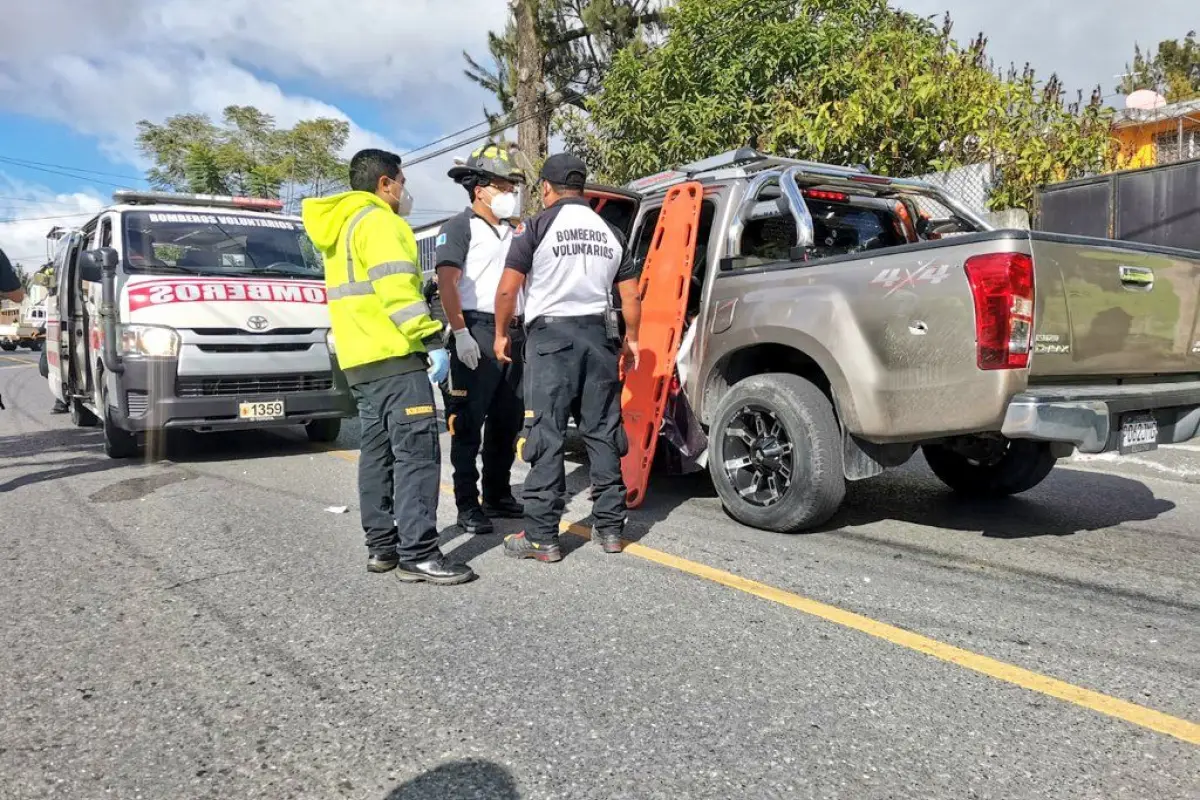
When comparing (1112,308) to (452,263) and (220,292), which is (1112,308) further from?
(220,292)

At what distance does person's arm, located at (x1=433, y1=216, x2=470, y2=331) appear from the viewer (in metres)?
4.38

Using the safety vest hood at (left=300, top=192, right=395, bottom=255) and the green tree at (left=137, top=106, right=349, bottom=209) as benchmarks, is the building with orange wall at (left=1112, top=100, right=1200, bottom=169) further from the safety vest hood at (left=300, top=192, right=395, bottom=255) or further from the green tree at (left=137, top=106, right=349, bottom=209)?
the green tree at (left=137, top=106, right=349, bottom=209)

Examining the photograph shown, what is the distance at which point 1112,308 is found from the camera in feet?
12.6

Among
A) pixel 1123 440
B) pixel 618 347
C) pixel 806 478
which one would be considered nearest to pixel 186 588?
pixel 618 347

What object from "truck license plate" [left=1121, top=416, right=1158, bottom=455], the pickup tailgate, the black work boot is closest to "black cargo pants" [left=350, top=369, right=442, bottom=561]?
the black work boot

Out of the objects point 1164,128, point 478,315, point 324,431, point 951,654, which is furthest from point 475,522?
point 1164,128

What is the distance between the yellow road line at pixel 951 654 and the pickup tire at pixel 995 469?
1.83 metres

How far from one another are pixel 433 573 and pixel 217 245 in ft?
15.5

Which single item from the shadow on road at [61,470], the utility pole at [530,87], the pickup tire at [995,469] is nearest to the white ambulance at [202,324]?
the shadow on road at [61,470]

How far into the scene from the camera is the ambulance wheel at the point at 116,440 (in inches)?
274

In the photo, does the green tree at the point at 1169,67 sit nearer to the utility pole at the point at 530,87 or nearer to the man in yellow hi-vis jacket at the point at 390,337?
the utility pole at the point at 530,87

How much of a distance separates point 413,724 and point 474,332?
8.11 feet

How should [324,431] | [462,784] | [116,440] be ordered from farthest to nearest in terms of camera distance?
[324,431]
[116,440]
[462,784]

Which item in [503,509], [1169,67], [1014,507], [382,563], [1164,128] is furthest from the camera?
[1169,67]
